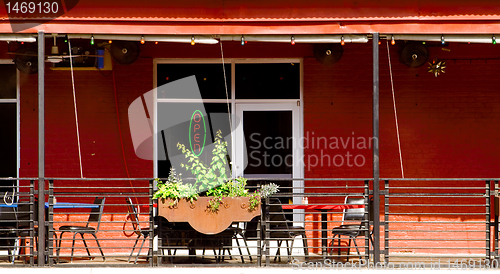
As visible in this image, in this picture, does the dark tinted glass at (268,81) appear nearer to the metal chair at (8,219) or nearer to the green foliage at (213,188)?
the green foliage at (213,188)

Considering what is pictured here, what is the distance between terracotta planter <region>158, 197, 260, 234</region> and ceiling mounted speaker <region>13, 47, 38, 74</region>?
10.7ft

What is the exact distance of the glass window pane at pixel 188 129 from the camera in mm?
8461

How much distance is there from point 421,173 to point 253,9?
A: 361 cm

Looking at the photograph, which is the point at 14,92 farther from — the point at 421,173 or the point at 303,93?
the point at 421,173

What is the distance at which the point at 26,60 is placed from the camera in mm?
8016

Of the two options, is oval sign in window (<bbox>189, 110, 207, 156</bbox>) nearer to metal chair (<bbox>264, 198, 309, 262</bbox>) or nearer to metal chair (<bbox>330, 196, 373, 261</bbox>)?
metal chair (<bbox>264, 198, 309, 262</bbox>)

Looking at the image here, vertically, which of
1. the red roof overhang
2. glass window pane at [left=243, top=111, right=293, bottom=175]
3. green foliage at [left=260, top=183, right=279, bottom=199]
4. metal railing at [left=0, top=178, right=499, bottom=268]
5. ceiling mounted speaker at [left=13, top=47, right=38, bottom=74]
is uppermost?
the red roof overhang

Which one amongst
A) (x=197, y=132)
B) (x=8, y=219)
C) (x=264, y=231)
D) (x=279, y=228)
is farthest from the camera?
(x=197, y=132)

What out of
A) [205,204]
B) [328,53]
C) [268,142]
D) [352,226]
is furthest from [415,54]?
[205,204]

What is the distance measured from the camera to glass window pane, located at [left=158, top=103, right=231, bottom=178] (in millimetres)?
8461

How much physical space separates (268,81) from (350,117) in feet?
4.56

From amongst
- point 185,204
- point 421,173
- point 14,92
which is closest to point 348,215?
point 421,173

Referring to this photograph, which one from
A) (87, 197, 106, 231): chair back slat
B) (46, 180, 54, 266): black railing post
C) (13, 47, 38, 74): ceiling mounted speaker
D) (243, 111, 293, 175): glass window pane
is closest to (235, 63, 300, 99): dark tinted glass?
(243, 111, 293, 175): glass window pane

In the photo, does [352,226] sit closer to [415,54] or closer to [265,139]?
[265,139]
